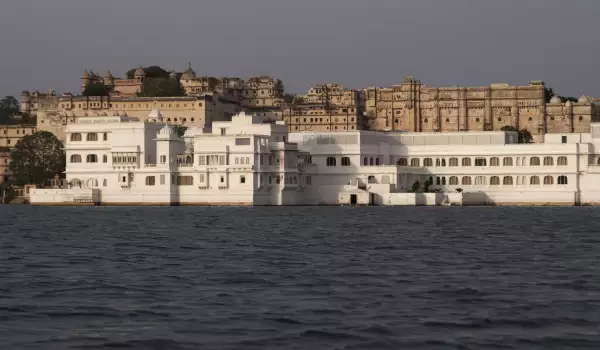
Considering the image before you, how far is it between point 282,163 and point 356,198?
7.08 metres

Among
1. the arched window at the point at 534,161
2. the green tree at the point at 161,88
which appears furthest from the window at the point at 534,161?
the green tree at the point at 161,88

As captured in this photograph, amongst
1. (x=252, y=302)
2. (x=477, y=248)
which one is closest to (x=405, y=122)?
(x=477, y=248)

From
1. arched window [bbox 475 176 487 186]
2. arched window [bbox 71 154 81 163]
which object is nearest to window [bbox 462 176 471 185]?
arched window [bbox 475 176 487 186]

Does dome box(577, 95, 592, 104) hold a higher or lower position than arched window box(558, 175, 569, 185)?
higher

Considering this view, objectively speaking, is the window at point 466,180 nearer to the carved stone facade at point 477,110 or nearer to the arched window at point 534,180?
the arched window at point 534,180

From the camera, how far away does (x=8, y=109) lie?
193m

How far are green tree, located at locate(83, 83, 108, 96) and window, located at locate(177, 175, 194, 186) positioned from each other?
7175cm

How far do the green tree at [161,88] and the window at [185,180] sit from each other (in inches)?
2713

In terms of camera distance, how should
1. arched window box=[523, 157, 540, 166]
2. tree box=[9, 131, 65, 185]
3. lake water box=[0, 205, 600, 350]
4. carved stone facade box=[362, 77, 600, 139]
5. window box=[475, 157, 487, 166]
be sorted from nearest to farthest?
lake water box=[0, 205, 600, 350]
arched window box=[523, 157, 540, 166]
window box=[475, 157, 487, 166]
tree box=[9, 131, 65, 185]
carved stone facade box=[362, 77, 600, 139]

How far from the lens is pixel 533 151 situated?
100 metres

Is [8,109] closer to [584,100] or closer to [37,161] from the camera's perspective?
[37,161]

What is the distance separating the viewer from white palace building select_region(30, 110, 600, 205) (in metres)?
97.4

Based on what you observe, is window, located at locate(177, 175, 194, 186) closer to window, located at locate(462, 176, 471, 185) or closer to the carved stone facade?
window, located at locate(462, 176, 471, 185)

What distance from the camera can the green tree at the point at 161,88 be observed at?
550 feet
